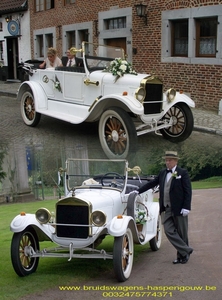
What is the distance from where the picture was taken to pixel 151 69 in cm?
1166

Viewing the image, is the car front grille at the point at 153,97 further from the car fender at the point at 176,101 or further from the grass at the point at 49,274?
the grass at the point at 49,274

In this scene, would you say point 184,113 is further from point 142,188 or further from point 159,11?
point 159,11

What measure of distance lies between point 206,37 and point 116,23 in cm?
358

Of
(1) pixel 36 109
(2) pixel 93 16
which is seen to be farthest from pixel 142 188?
(2) pixel 93 16

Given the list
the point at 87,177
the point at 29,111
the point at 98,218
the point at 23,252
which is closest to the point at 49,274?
the point at 23,252

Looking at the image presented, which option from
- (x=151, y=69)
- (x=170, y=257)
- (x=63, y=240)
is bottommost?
(x=170, y=257)

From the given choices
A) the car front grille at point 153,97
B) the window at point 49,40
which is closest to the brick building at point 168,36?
the window at point 49,40

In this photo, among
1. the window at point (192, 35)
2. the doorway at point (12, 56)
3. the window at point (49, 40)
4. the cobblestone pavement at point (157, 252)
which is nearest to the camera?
the cobblestone pavement at point (157, 252)

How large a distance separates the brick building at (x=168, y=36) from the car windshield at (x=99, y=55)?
3254 mm

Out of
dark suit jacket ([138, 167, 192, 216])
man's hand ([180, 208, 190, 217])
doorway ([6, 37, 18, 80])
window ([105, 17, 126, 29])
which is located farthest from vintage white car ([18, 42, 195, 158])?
doorway ([6, 37, 18, 80])

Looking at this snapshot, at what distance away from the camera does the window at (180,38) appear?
1070 cm

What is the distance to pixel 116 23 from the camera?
42.0 feet

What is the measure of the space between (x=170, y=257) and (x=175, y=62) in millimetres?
6535

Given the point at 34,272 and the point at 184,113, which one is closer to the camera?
the point at 34,272
